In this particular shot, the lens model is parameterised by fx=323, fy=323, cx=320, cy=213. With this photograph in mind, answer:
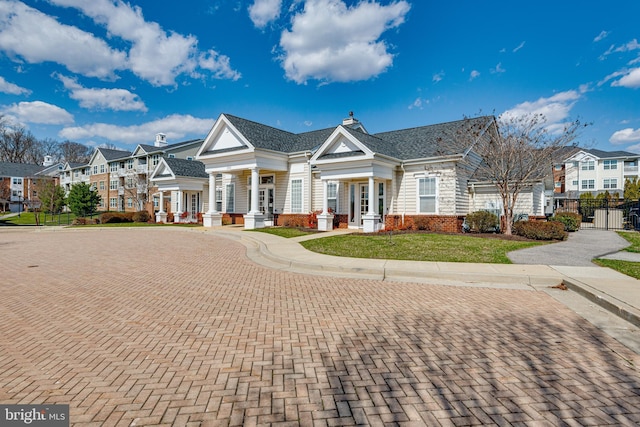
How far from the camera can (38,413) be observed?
2.73 meters

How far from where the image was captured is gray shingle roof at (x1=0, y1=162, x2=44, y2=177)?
6497 centimetres

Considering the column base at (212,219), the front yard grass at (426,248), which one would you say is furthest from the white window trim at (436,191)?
the column base at (212,219)

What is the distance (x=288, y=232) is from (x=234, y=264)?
302 inches

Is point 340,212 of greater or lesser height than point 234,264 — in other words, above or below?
above

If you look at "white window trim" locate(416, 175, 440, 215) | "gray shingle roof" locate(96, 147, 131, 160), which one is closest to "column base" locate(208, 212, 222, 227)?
"white window trim" locate(416, 175, 440, 215)

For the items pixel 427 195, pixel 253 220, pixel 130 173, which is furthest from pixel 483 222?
pixel 130 173

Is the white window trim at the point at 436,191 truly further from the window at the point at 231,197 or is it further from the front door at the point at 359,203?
the window at the point at 231,197

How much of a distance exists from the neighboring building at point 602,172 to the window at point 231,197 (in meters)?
51.4

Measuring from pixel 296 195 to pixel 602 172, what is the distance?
5603cm

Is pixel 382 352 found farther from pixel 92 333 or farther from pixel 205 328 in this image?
pixel 92 333

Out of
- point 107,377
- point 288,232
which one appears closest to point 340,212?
point 288,232

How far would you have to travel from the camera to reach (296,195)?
22.4 metres

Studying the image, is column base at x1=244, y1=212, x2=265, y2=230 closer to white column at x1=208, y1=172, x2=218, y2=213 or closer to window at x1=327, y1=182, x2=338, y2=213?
white column at x1=208, y1=172, x2=218, y2=213

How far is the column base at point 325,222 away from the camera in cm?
1931
